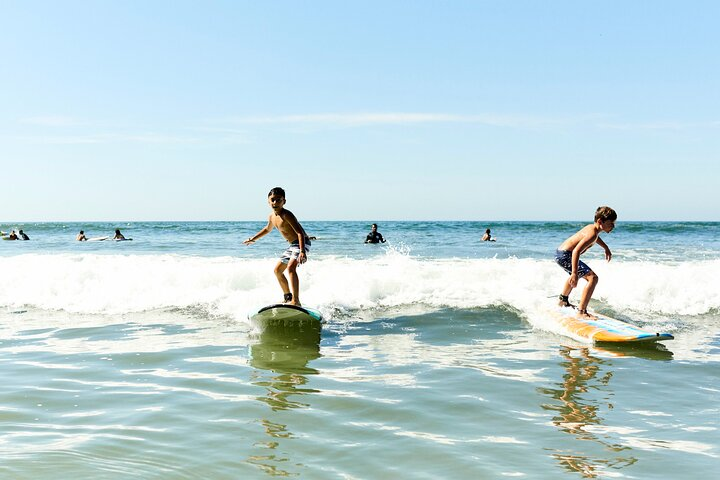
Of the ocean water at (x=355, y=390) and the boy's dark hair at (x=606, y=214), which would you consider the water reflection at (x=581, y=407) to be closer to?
the ocean water at (x=355, y=390)

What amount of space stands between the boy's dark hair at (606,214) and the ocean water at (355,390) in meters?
1.77

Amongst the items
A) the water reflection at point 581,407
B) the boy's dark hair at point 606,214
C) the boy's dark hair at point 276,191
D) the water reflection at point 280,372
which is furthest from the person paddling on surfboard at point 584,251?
the boy's dark hair at point 276,191

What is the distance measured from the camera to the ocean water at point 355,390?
12.8ft

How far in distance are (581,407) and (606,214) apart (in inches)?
183

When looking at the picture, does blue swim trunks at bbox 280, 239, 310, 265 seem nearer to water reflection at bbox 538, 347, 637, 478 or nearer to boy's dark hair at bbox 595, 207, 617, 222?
water reflection at bbox 538, 347, 637, 478

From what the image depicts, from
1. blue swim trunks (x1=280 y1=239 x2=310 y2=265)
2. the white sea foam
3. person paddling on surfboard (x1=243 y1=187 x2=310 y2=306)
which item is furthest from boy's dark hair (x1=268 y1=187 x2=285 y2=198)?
the white sea foam

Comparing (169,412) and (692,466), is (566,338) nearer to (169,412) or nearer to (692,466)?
(692,466)

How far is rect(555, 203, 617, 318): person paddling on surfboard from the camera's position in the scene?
8.98 meters

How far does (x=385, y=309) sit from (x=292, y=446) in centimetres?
718

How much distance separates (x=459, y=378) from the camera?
604 cm

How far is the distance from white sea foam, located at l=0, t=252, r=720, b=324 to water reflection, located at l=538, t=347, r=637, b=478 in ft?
11.4

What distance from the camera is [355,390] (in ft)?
18.3

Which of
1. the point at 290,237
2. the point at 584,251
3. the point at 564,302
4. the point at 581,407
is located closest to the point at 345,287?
the point at 290,237

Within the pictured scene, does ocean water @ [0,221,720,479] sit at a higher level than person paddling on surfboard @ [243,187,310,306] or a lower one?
lower
